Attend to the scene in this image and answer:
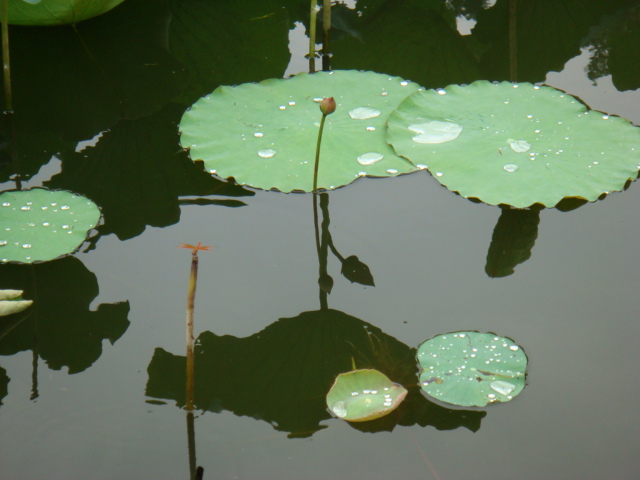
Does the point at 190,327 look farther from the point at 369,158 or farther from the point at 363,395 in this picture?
the point at 369,158

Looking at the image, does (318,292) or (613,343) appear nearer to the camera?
(613,343)

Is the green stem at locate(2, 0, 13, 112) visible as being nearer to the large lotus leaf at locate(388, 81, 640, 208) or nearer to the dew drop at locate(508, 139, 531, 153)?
the large lotus leaf at locate(388, 81, 640, 208)

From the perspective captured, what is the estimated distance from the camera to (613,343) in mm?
1493

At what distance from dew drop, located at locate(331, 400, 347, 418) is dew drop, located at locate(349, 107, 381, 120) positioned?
3.54 feet

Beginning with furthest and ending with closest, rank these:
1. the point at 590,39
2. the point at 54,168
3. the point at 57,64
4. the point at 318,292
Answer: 1. the point at 590,39
2. the point at 57,64
3. the point at 54,168
4. the point at 318,292

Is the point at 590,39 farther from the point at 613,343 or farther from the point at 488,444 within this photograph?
the point at 488,444

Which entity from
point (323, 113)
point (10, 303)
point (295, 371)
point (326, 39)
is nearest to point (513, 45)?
point (326, 39)

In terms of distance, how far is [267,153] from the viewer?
2.00 m

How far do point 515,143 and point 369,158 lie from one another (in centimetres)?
44

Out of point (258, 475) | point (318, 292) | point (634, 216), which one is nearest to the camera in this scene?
point (258, 475)

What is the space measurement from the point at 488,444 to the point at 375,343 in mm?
340

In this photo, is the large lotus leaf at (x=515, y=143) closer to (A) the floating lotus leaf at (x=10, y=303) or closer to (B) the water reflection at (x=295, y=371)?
(B) the water reflection at (x=295, y=371)

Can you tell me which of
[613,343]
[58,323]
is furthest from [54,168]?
[613,343]

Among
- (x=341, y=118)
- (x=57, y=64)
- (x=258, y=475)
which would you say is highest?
(x=57, y=64)
